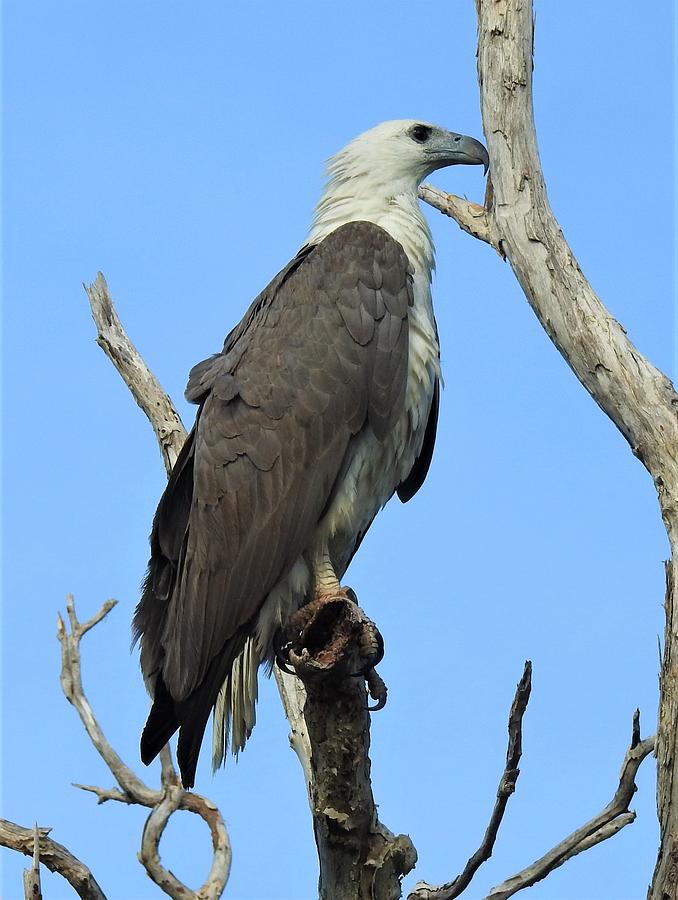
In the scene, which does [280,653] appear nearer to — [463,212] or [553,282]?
[553,282]

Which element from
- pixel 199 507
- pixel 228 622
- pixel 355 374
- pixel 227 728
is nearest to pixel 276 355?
pixel 355 374

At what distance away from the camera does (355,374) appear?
213 inches

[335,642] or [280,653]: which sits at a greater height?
[280,653]

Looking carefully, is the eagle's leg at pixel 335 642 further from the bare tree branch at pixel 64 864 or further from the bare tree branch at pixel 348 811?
the bare tree branch at pixel 64 864

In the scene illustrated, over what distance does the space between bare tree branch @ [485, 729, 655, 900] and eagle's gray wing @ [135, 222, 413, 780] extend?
1.47 metres

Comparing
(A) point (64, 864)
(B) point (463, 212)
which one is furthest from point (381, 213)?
(A) point (64, 864)

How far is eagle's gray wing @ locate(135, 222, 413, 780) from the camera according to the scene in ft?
17.7

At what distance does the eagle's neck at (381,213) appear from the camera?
5.94m

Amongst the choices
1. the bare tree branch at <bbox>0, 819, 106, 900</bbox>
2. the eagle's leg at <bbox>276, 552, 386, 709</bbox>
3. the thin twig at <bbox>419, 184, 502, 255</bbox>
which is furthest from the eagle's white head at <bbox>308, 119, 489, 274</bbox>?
the bare tree branch at <bbox>0, 819, 106, 900</bbox>

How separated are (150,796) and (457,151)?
3.79 metres

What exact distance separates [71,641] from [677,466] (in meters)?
3.54

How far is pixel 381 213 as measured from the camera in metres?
6.16

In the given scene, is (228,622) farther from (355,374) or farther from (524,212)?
(524,212)

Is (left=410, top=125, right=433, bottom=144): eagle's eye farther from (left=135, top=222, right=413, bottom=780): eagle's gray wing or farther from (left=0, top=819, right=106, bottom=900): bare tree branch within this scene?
(left=0, top=819, right=106, bottom=900): bare tree branch
